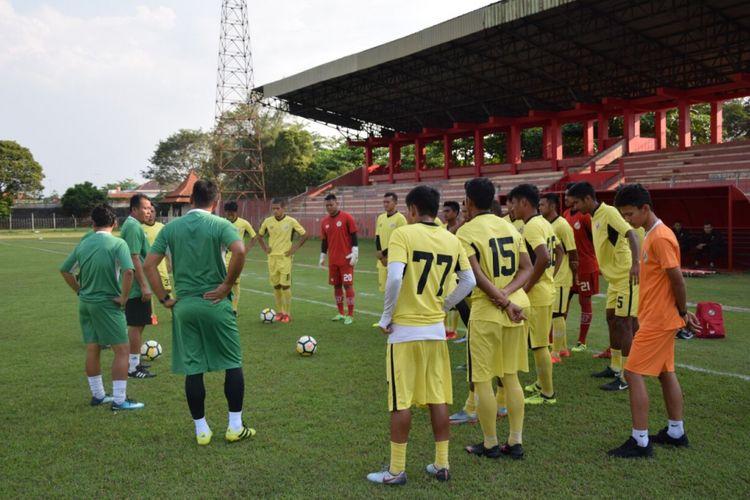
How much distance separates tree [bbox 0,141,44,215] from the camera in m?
66.9

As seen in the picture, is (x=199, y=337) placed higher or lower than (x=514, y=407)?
higher

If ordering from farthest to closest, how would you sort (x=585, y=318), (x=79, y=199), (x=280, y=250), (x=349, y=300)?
(x=79, y=199) < (x=280, y=250) < (x=349, y=300) < (x=585, y=318)

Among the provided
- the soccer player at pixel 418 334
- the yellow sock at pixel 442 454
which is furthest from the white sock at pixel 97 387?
the yellow sock at pixel 442 454

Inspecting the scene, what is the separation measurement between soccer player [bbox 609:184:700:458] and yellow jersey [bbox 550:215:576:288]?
2354 millimetres

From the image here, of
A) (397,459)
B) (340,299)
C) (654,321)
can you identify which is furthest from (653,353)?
(340,299)

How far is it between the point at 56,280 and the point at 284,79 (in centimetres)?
2323

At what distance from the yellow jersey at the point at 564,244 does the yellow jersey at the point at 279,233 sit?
5084 mm

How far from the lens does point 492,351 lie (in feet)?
14.4

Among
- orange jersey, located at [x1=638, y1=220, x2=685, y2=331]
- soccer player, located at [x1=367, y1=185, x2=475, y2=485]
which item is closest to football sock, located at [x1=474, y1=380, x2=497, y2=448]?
soccer player, located at [x1=367, y1=185, x2=475, y2=485]

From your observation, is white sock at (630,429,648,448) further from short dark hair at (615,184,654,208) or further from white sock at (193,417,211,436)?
white sock at (193,417,211,436)

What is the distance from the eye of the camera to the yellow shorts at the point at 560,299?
7133 millimetres

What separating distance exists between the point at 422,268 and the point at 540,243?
1.55m

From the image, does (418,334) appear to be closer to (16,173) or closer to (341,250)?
(341,250)

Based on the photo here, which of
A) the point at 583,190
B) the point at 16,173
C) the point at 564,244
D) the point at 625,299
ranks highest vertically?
the point at 16,173
